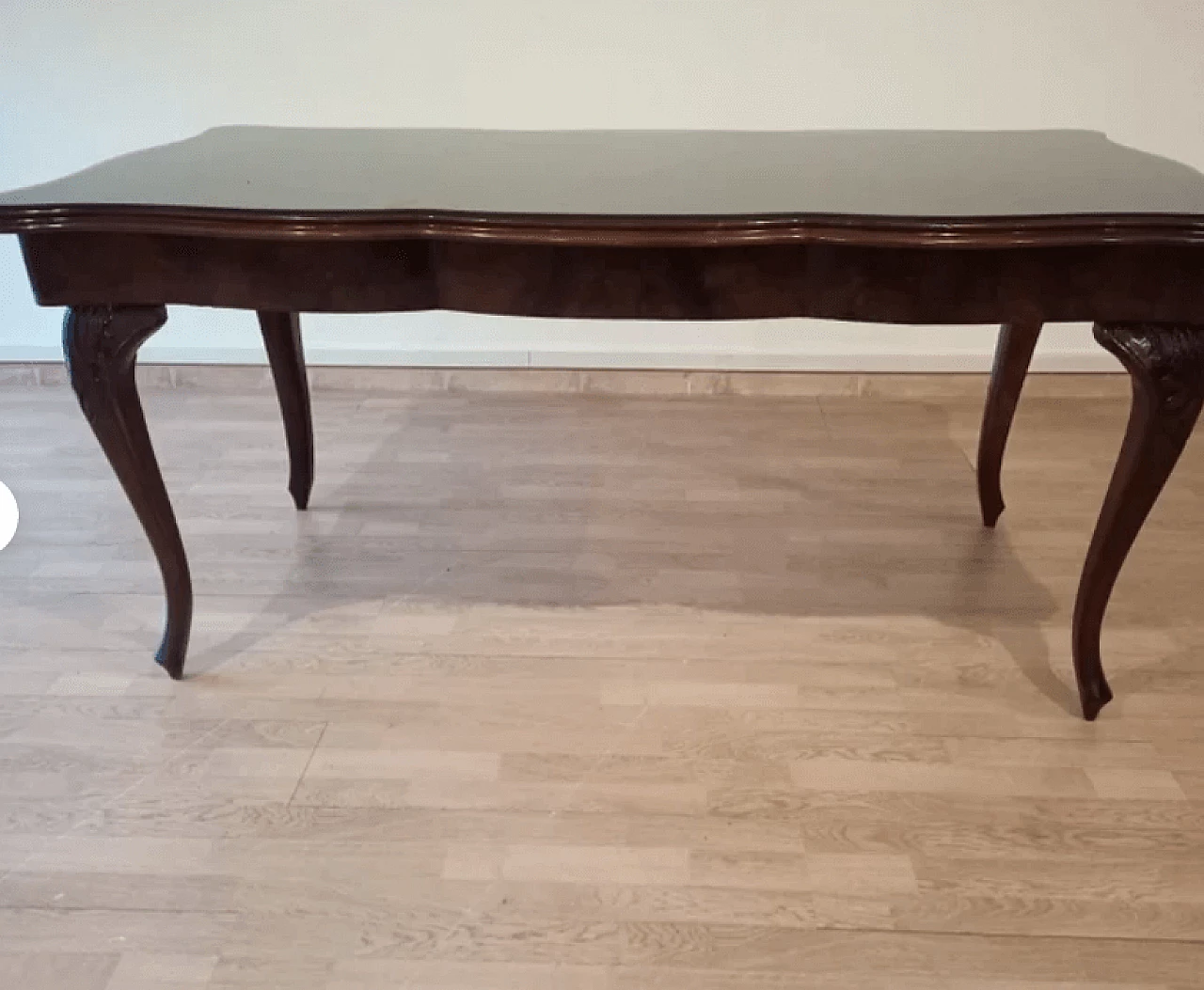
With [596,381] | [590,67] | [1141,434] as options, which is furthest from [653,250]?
[596,381]

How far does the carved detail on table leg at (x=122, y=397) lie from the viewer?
1.11 metres

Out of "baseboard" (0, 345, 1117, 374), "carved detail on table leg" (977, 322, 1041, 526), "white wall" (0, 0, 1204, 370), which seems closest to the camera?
"carved detail on table leg" (977, 322, 1041, 526)

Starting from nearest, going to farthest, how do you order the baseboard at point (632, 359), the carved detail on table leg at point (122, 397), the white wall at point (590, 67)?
the carved detail on table leg at point (122, 397)
the white wall at point (590, 67)
the baseboard at point (632, 359)

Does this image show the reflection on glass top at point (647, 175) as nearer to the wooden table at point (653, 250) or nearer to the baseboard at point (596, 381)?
the wooden table at point (653, 250)

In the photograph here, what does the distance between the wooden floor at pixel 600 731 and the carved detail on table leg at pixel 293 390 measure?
7cm

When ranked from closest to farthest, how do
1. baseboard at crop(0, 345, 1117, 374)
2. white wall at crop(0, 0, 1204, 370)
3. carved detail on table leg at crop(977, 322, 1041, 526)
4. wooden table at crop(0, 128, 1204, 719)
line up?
wooden table at crop(0, 128, 1204, 719)
carved detail on table leg at crop(977, 322, 1041, 526)
white wall at crop(0, 0, 1204, 370)
baseboard at crop(0, 345, 1117, 374)

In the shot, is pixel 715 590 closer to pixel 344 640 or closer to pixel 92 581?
pixel 344 640

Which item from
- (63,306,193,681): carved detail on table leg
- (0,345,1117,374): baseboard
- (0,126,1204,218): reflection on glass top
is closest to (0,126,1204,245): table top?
(0,126,1204,218): reflection on glass top

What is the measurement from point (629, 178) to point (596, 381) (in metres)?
1.15

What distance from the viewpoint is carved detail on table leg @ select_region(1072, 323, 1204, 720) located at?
1044mm

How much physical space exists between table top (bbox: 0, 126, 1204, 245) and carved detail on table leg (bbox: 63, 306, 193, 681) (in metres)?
0.12

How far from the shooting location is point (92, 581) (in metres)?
1.56

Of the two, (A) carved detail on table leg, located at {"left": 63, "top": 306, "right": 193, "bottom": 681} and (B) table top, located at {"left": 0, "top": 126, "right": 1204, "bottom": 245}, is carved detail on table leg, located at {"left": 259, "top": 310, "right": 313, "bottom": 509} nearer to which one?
(B) table top, located at {"left": 0, "top": 126, "right": 1204, "bottom": 245}

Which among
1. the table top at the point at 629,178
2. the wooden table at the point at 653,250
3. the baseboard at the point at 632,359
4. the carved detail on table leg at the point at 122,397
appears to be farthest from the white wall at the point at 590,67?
the carved detail on table leg at the point at 122,397
